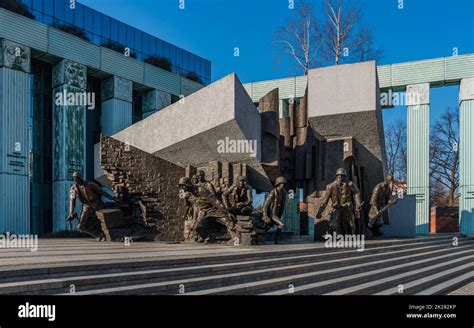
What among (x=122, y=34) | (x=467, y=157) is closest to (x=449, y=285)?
(x=467, y=157)

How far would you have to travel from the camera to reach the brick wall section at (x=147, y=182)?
12.3 m

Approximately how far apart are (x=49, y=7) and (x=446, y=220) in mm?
26038

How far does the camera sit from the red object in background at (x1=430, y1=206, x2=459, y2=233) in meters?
28.7

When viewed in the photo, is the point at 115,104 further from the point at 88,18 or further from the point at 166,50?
the point at 166,50

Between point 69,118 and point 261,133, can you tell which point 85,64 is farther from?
point 261,133

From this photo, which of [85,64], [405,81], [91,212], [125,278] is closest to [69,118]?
[85,64]

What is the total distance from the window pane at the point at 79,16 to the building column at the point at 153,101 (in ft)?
18.3

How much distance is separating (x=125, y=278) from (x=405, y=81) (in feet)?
70.6

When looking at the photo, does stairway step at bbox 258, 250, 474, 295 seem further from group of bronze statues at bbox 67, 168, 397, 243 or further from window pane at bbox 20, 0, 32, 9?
window pane at bbox 20, 0, 32, 9

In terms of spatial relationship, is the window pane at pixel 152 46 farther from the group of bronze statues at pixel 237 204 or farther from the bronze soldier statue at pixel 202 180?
the group of bronze statues at pixel 237 204

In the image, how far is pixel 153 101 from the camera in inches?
1127

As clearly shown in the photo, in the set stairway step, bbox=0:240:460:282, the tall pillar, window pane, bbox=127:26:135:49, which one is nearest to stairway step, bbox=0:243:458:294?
stairway step, bbox=0:240:460:282

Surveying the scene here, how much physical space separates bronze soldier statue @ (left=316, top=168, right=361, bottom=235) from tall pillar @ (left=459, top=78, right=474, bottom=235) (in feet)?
42.1
